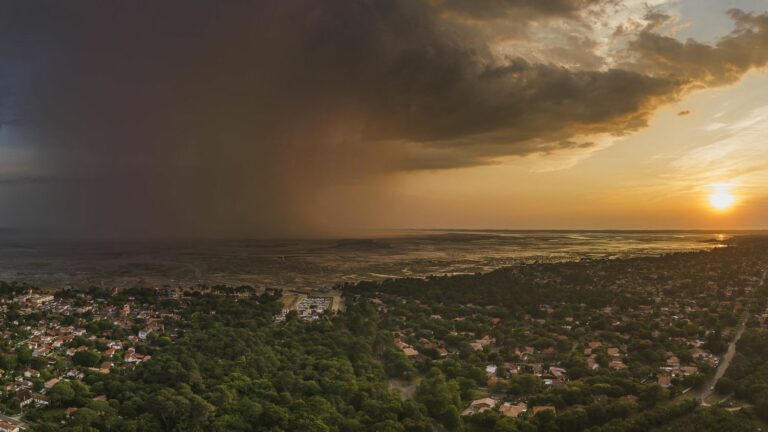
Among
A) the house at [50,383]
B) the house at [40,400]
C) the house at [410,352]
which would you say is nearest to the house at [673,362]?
the house at [410,352]

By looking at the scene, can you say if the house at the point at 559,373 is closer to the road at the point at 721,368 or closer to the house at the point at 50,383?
the road at the point at 721,368

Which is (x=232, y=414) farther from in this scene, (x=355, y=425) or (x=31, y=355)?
(x=31, y=355)

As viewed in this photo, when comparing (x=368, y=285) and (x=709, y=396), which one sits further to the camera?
(x=368, y=285)

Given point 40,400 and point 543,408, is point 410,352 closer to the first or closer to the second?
point 543,408

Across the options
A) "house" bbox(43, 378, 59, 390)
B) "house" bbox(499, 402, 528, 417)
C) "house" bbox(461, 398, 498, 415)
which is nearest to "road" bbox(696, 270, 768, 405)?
"house" bbox(499, 402, 528, 417)

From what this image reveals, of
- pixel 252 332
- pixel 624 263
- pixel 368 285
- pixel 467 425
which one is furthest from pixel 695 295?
pixel 252 332

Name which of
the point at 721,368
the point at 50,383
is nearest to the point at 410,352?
the point at 721,368
